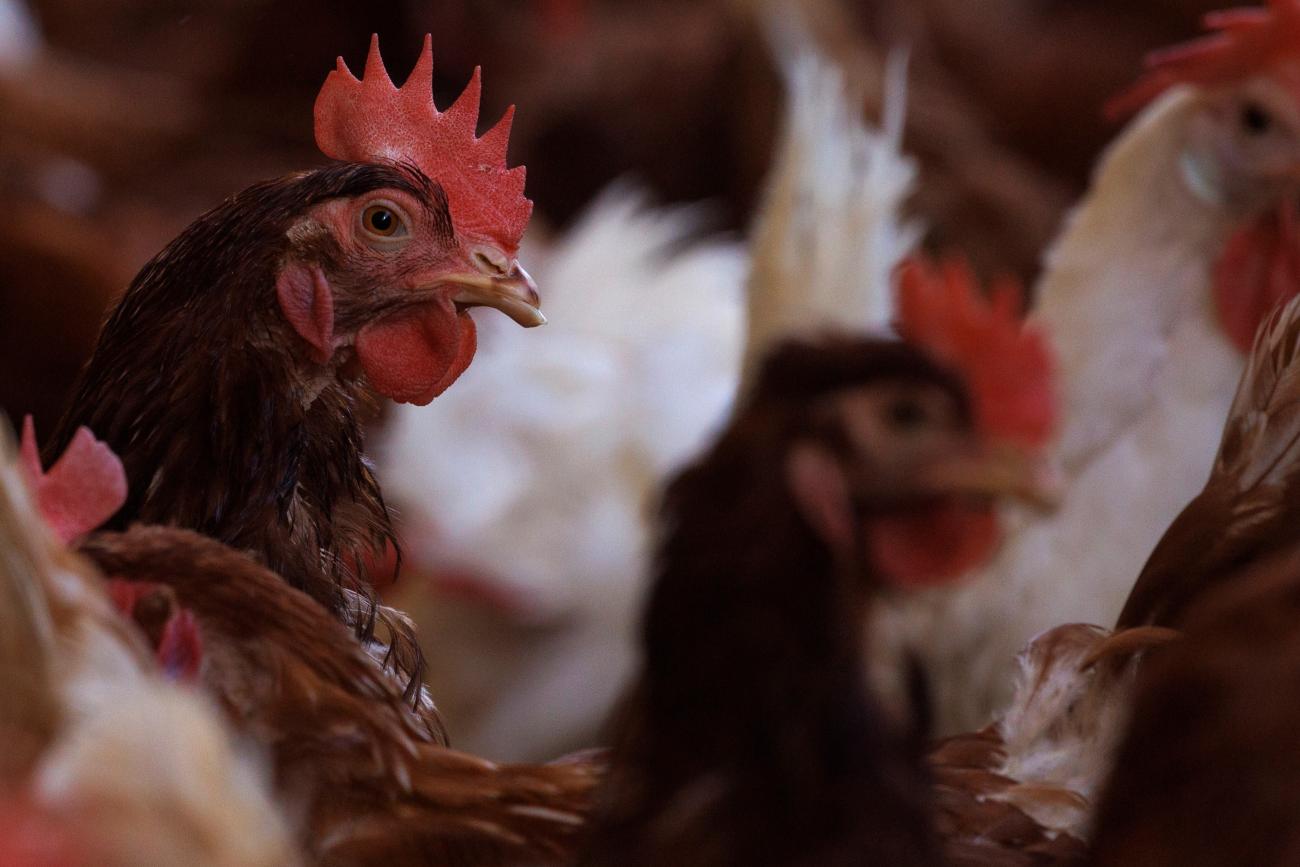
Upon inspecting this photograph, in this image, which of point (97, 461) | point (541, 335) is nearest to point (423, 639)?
point (541, 335)

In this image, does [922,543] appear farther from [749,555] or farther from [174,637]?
[174,637]

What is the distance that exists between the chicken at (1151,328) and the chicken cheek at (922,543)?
130 centimetres

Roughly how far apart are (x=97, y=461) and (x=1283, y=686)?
3.86 ft

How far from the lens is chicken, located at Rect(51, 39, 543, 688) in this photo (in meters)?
1.70

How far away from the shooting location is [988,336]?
2.66 m

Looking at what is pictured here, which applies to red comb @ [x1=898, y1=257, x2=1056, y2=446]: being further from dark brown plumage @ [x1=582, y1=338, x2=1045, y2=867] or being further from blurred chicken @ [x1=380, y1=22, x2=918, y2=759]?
dark brown plumage @ [x1=582, y1=338, x2=1045, y2=867]

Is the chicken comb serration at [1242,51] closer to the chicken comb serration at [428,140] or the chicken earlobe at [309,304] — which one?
the chicken comb serration at [428,140]

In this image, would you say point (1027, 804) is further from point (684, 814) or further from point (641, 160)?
point (641, 160)

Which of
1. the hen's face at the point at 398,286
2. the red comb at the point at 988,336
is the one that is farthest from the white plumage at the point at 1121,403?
the hen's face at the point at 398,286

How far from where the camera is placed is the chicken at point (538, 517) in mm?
3676

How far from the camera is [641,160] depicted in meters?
5.64

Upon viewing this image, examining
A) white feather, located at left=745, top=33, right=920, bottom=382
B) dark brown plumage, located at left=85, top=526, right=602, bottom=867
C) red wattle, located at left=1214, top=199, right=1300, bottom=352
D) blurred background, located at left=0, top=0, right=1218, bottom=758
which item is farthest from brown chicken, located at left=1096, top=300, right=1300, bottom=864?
blurred background, located at left=0, top=0, right=1218, bottom=758

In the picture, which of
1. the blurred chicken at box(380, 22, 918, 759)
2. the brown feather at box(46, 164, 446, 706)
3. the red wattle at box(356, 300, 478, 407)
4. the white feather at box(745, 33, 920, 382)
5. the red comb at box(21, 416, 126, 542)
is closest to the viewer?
the red comb at box(21, 416, 126, 542)

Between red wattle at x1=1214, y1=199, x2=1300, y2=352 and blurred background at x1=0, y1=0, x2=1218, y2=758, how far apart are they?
1.39 m
